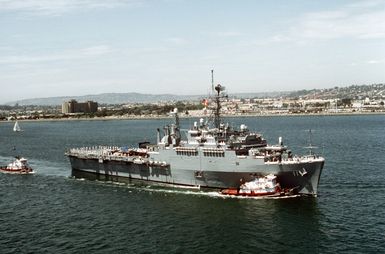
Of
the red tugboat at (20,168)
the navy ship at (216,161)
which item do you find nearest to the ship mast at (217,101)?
the navy ship at (216,161)

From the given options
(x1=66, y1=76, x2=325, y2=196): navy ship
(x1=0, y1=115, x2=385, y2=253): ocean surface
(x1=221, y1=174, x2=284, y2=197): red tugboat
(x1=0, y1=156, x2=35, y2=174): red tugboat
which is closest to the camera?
(x1=0, y1=115, x2=385, y2=253): ocean surface

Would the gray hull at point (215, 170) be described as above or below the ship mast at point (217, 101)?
below

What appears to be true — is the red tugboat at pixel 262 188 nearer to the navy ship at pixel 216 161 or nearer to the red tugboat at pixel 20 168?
the navy ship at pixel 216 161

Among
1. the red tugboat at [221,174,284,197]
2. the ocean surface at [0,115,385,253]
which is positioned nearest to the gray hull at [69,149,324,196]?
the red tugboat at [221,174,284,197]

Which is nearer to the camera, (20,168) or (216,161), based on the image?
(216,161)

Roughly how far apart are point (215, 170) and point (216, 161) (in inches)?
44.6

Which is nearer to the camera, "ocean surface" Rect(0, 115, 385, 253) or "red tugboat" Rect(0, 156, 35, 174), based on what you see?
"ocean surface" Rect(0, 115, 385, 253)

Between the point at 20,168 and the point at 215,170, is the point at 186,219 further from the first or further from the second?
the point at 20,168

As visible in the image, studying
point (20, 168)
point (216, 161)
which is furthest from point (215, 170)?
point (20, 168)

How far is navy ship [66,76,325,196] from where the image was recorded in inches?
1900

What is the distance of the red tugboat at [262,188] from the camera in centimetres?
4775

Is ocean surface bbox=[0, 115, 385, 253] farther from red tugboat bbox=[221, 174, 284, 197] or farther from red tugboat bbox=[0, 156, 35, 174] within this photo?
red tugboat bbox=[0, 156, 35, 174]

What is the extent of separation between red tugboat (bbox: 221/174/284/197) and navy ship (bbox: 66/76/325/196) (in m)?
0.77

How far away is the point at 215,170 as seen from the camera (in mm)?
51156
